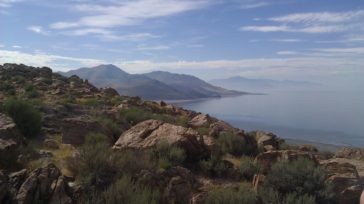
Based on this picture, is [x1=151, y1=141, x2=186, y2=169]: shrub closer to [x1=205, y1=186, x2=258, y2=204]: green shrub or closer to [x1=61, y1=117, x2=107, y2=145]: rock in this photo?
[x1=205, y1=186, x2=258, y2=204]: green shrub

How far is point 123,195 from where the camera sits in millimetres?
8516

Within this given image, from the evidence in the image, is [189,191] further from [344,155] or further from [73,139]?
[344,155]

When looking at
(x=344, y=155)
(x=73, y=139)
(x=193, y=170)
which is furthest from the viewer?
(x=344, y=155)

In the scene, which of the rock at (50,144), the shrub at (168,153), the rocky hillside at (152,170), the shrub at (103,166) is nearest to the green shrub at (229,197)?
the rocky hillside at (152,170)

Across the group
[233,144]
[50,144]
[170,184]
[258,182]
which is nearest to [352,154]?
[233,144]

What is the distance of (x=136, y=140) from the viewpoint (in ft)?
47.6

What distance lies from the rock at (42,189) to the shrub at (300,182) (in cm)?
532

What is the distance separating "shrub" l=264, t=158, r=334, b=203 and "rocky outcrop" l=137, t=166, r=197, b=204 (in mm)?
2292

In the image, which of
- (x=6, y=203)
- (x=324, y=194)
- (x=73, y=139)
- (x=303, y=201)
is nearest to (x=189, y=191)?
(x=303, y=201)

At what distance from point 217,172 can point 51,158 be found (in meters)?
4.86

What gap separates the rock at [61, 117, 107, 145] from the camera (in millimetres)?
15954

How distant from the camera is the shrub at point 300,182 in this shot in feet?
36.5

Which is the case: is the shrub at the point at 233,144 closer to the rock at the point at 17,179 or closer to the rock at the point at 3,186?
the rock at the point at 17,179

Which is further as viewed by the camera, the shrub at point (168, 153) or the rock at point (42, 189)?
the shrub at point (168, 153)
